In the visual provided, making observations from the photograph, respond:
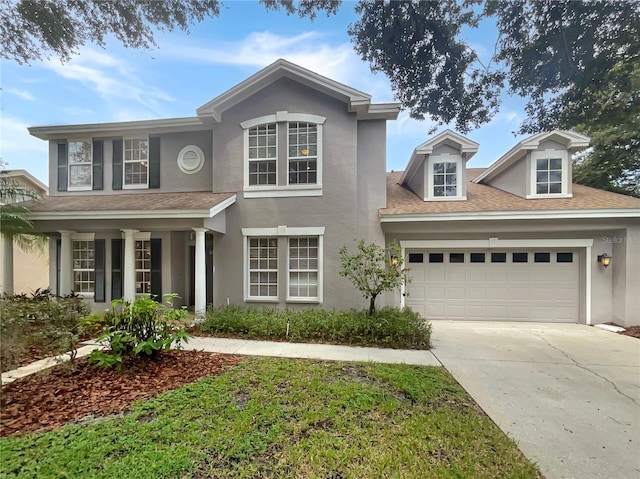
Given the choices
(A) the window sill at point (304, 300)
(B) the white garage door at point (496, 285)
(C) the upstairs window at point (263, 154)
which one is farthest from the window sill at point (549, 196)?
(C) the upstairs window at point (263, 154)

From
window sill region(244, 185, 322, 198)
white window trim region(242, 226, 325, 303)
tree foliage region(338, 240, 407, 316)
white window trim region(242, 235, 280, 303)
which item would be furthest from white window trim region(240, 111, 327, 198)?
tree foliage region(338, 240, 407, 316)

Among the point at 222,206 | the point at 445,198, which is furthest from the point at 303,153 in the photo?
the point at 445,198

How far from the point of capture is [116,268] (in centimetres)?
884

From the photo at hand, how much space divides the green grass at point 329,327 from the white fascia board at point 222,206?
2.60m

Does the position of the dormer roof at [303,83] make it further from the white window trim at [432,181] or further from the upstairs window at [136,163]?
the upstairs window at [136,163]

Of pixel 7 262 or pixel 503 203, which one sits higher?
pixel 503 203

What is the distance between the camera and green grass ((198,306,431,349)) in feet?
20.2

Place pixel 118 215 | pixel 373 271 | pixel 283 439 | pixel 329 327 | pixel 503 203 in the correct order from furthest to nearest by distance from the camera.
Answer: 1. pixel 503 203
2. pixel 118 215
3. pixel 373 271
4. pixel 329 327
5. pixel 283 439

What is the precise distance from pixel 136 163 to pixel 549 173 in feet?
44.4

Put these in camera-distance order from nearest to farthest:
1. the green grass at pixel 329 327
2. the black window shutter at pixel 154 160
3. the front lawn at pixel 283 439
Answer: the front lawn at pixel 283 439
the green grass at pixel 329 327
the black window shutter at pixel 154 160

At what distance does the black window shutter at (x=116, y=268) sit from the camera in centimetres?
878

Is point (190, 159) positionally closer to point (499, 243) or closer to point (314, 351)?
point (314, 351)

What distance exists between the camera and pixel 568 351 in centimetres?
585

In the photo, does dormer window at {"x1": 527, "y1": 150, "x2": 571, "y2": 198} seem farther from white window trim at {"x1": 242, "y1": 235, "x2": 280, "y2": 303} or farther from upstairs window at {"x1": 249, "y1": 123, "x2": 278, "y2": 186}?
white window trim at {"x1": 242, "y1": 235, "x2": 280, "y2": 303}
